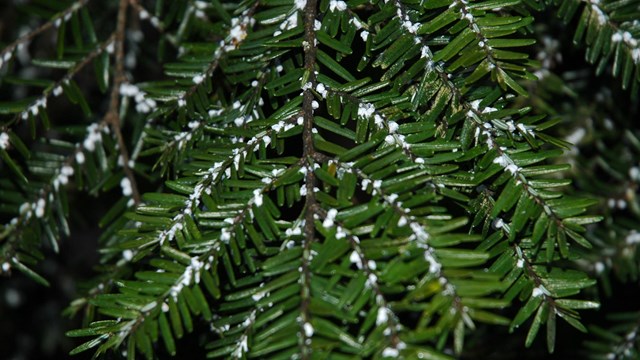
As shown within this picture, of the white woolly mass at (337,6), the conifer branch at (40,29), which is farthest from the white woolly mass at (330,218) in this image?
the conifer branch at (40,29)

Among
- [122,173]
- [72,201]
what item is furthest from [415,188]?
[72,201]

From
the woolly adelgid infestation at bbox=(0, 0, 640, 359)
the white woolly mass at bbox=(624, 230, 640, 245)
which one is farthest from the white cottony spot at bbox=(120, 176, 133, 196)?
the white woolly mass at bbox=(624, 230, 640, 245)

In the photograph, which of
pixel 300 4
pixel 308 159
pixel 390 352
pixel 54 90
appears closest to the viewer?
pixel 390 352

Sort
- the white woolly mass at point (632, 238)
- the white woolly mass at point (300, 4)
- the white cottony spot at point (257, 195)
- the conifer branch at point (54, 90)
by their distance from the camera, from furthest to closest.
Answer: the white woolly mass at point (632, 238) < the conifer branch at point (54, 90) < the white woolly mass at point (300, 4) < the white cottony spot at point (257, 195)

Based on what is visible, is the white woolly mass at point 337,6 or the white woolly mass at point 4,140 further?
the white woolly mass at point 4,140

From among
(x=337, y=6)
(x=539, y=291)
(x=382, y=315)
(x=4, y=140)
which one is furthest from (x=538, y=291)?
(x=4, y=140)

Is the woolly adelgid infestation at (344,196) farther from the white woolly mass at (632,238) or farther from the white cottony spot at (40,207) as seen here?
the white woolly mass at (632,238)

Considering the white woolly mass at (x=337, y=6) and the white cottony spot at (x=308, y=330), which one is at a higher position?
the white woolly mass at (x=337, y=6)

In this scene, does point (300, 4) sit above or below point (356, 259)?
above

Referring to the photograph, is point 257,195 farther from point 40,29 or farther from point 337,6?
point 40,29

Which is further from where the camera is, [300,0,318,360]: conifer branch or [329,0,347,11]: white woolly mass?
[329,0,347,11]: white woolly mass

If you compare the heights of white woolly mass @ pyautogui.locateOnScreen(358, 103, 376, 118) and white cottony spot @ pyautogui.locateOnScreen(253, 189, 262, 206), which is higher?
white woolly mass @ pyautogui.locateOnScreen(358, 103, 376, 118)

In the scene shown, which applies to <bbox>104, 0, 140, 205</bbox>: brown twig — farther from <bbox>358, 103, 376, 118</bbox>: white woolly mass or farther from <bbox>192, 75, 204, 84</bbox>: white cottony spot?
<bbox>358, 103, 376, 118</bbox>: white woolly mass
